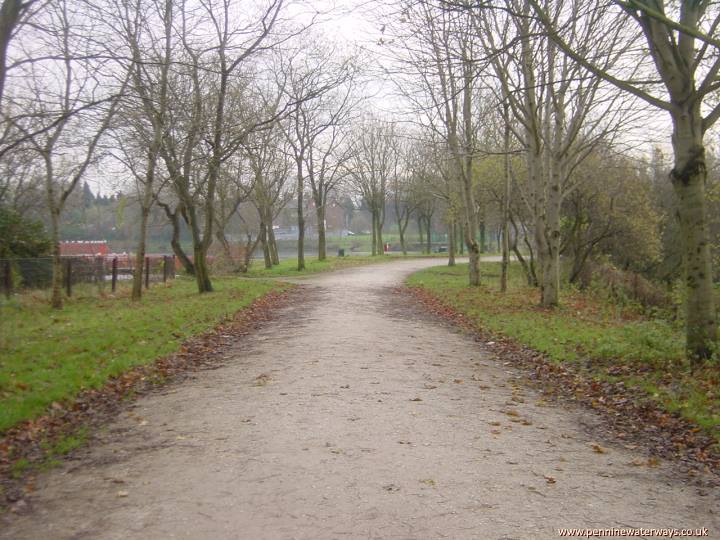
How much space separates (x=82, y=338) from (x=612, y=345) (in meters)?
9.13

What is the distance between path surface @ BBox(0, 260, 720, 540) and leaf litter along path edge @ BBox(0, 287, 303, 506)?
271 millimetres

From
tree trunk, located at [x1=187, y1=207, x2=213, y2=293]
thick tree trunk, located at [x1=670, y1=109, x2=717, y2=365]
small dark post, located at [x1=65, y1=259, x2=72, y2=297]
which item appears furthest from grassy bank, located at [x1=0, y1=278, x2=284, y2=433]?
thick tree trunk, located at [x1=670, y1=109, x2=717, y2=365]

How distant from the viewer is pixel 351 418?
676 cm

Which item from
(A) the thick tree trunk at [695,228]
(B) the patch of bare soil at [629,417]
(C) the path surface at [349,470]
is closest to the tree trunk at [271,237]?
(B) the patch of bare soil at [629,417]

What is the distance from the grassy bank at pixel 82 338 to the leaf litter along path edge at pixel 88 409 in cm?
15

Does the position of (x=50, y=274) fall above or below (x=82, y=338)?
above

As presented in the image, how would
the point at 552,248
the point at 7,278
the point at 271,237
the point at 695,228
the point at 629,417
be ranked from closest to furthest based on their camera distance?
the point at 629,417 < the point at 695,228 < the point at 552,248 < the point at 7,278 < the point at 271,237

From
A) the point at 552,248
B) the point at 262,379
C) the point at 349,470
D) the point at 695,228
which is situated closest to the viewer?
the point at 349,470

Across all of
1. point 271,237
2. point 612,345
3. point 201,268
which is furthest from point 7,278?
point 271,237

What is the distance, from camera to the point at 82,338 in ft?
36.9

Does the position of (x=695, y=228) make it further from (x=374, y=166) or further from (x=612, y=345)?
(x=374, y=166)

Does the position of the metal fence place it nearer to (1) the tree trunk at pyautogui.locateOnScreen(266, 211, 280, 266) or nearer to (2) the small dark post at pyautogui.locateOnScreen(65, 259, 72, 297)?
(2) the small dark post at pyautogui.locateOnScreen(65, 259, 72, 297)

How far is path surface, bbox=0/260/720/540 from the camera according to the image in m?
4.30

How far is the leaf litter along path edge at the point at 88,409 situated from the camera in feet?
17.9
